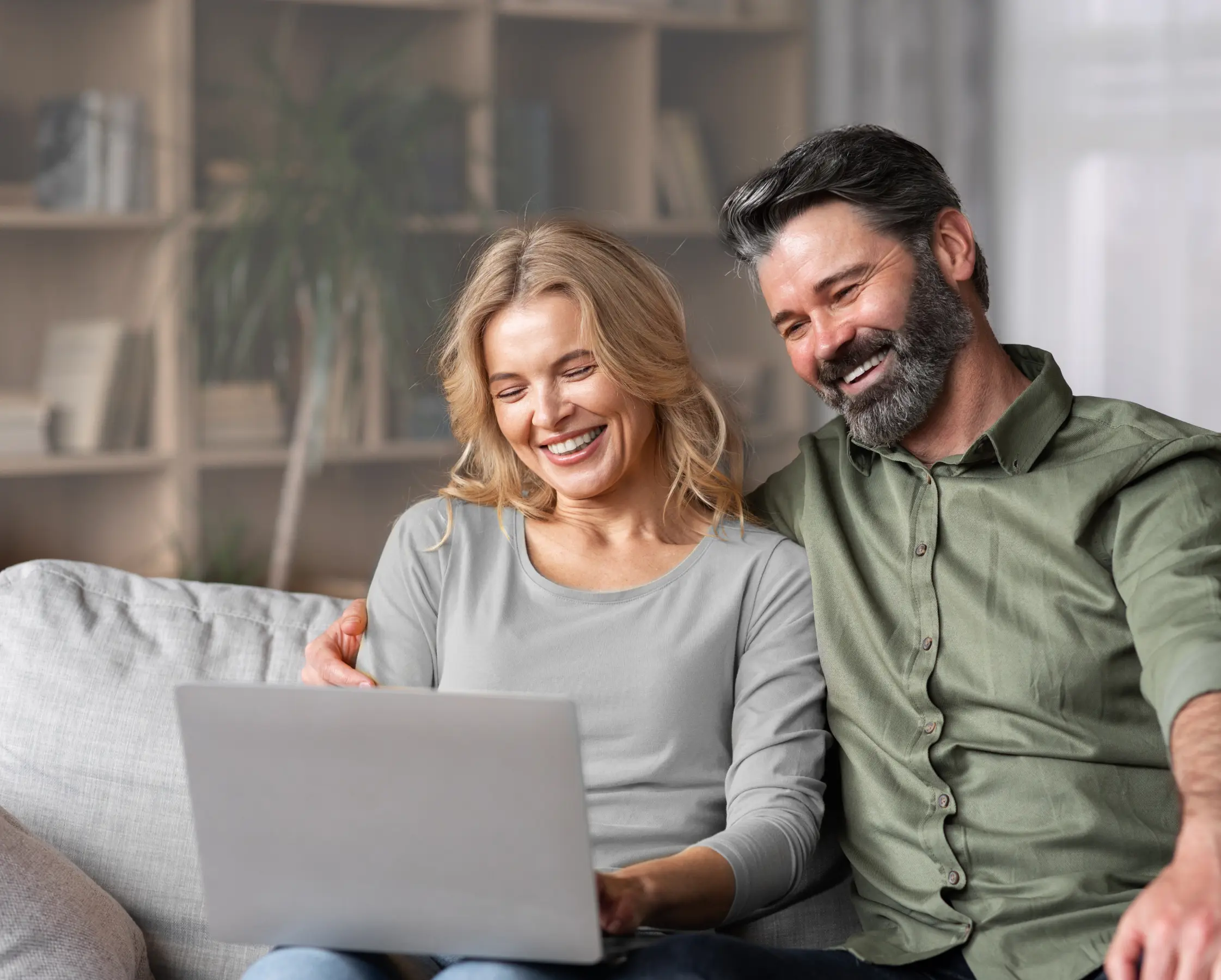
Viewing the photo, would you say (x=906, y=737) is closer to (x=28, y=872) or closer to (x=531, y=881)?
(x=531, y=881)

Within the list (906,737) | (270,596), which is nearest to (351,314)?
(270,596)

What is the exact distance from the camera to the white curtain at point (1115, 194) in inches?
115

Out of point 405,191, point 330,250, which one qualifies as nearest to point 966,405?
point 330,250

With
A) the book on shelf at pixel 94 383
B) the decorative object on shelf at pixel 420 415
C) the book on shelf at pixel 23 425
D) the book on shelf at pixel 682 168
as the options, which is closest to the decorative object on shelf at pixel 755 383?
the book on shelf at pixel 682 168

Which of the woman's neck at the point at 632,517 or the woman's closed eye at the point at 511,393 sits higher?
the woman's closed eye at the point at 511,393

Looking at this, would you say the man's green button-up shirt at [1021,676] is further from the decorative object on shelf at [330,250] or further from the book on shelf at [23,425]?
the book on shelf at [23,425]

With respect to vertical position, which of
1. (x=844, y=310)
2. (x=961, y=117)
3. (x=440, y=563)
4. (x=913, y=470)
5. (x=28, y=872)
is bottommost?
(x=28, y=872)

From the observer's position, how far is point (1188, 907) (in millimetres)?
945

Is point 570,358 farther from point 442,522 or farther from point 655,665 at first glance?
point 655,665

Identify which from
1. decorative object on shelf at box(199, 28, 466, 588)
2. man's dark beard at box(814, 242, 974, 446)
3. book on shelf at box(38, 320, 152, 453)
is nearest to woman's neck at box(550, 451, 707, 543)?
man's dark beard at box(814, 242, 974, 446)

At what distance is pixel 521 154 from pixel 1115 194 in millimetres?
1378

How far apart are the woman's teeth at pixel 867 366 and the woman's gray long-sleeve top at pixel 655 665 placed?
0.20 meters

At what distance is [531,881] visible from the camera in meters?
0.98

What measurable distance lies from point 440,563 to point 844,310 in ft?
1.76
